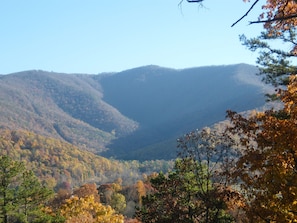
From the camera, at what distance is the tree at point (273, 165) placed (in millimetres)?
8703

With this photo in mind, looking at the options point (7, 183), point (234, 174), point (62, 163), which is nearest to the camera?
point (234, 174)

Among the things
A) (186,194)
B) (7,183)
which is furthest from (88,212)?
(186,194)

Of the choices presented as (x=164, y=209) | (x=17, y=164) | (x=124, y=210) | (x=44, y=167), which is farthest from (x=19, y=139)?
(x=164, y=209)

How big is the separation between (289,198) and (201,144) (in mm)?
4357

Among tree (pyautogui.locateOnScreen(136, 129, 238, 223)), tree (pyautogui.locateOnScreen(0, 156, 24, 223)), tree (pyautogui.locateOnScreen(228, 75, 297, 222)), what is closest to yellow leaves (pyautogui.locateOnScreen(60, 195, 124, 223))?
tree (pyautogui.locateOnScreen(0, 156, 24, 223))

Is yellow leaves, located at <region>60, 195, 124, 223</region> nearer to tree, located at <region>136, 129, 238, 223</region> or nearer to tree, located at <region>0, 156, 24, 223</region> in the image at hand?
tree, located at <region>0, 156, 24, 223</region>

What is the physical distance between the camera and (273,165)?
28.8ft

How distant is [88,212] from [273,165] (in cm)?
2204

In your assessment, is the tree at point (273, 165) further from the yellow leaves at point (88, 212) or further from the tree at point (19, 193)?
the yellow leaves at point (88, 212)

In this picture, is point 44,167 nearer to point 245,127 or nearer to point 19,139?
point 19,139

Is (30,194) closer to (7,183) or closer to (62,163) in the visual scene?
(7,183)

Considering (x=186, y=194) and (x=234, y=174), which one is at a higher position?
(x=234, y=174)

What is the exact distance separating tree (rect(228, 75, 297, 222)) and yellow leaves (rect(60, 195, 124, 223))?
18.4 metres

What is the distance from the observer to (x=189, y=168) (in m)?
14.5
